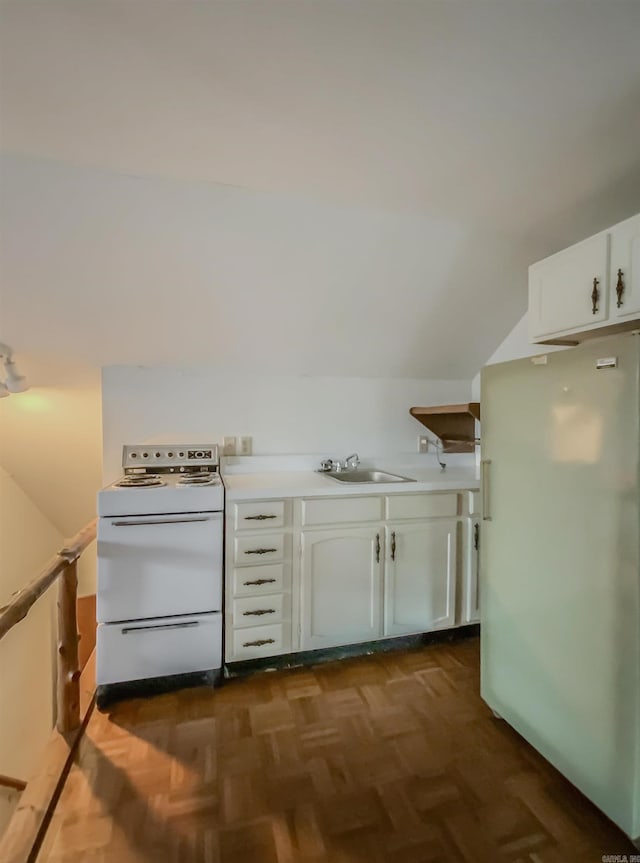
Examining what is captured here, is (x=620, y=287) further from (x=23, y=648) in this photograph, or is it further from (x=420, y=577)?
(x=23, y=648)

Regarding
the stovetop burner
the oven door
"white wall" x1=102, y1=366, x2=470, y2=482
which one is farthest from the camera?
"white wall" x1=102, y1=366, x2=470, y2=482

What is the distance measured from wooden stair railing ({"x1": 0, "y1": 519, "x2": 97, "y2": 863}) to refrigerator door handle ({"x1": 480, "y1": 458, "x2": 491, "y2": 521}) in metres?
1.76

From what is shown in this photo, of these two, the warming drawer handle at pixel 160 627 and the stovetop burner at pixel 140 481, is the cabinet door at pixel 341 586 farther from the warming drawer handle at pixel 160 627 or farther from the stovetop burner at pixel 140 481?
the stovetop burner at pixel 140 481

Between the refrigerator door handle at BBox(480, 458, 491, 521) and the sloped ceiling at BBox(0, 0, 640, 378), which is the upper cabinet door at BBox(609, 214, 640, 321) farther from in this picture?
the refrigerator door handle at BBox(480, 458, 491, 521)

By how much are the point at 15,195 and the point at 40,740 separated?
401 cm

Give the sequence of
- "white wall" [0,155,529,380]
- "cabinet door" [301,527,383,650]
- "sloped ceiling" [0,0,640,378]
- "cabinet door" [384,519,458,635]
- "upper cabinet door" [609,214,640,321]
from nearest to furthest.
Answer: "sloped ceiling" [0,0,640,378] < "upper cabinet door" [609,214,640,321] < "white wall" [0,155,529,380] < "cabinet door" [301,527,383,650] < "cabinet door" [384,519,458,635]

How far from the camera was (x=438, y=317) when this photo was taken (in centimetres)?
261

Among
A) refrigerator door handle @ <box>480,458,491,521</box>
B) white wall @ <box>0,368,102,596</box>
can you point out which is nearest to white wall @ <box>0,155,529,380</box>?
white wall @ <box>0,368,102,596</box>

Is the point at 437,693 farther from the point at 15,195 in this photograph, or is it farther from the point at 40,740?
the point at 40,740

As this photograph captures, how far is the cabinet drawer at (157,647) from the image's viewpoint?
6.20 feet

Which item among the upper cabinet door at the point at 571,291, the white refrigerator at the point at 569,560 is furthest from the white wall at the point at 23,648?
the upper cabinet door at the point at 571,291

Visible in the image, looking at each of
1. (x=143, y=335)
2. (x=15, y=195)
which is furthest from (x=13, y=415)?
(x=15, y=195)

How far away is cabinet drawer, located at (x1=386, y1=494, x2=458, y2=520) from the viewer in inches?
89.8

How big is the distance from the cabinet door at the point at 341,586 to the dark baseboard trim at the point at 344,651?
7 cm
